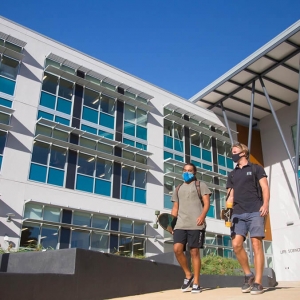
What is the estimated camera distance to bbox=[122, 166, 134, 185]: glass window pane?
2191 cm

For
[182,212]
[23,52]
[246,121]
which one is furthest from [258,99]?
[182,212]

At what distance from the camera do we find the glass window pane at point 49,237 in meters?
17.0

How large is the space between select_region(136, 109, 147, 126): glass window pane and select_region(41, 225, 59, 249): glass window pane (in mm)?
9222

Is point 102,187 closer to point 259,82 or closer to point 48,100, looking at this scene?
point 48,100

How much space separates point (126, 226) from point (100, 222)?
1.62 meters

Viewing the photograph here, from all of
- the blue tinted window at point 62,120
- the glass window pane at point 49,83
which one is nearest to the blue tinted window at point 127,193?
the blue tinted window at point 62,120

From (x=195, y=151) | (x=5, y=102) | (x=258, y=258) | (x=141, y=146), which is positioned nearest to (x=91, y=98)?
(x=141, y=146)

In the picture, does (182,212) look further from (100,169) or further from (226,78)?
(226,78)

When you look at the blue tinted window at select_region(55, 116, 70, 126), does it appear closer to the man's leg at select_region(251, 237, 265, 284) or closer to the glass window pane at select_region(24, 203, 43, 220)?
the glass window pane at select_region(24, 203, 43, 220)

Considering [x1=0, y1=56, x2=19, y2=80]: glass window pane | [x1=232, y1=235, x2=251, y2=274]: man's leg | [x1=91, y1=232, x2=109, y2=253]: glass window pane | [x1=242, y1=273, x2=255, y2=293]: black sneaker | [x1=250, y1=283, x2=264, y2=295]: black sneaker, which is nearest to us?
[x1=250, y1=283, x2=264, y2=295]: black sneaker

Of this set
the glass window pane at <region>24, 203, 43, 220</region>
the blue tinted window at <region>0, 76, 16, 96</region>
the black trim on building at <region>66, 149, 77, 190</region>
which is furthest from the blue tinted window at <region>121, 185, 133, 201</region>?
the blue tinted window at <region>0, 76, 16, 96</region>

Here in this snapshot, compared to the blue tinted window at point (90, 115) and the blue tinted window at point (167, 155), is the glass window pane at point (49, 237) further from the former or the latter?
the blue tinted window at point (167, 155)

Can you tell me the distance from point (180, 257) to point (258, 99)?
2538 cm

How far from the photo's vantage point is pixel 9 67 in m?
19.2
